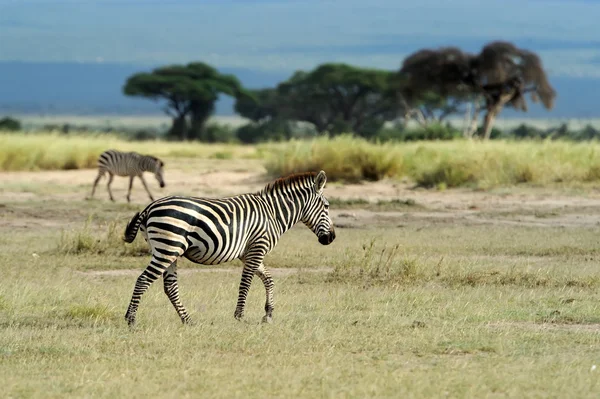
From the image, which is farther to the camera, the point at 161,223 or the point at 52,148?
the point at 52,148

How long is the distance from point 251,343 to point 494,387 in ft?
5.76

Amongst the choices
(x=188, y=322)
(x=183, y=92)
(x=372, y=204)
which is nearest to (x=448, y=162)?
(x=372, y=204)

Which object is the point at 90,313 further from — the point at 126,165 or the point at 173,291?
the point at 126,165

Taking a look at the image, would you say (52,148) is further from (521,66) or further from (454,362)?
(454,362)

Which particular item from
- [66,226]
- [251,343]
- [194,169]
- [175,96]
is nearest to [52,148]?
[194,169]

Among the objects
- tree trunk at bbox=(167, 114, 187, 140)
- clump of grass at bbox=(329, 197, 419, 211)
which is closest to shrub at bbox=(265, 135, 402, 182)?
clump of grass at bbox=(329, 197, 419, 211)

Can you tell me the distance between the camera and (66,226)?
15.3 metres

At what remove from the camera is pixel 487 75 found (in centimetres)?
3616

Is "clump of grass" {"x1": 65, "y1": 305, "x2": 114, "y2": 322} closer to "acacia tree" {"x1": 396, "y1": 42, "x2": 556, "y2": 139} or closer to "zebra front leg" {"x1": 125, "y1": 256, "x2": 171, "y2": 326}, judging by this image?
"zebra front leg" {"x1": 125, "y1": 256, "x2": 171, "y2": 326}

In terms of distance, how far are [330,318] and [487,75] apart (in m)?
28.7

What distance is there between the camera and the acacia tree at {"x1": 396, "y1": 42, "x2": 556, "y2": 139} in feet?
117

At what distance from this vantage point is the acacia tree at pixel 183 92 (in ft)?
200

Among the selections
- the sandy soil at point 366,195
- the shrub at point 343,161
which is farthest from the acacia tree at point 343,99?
the shrub at point 343,161

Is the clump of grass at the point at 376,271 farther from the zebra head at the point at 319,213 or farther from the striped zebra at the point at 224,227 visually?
the striped zebra at the point at 224,227
